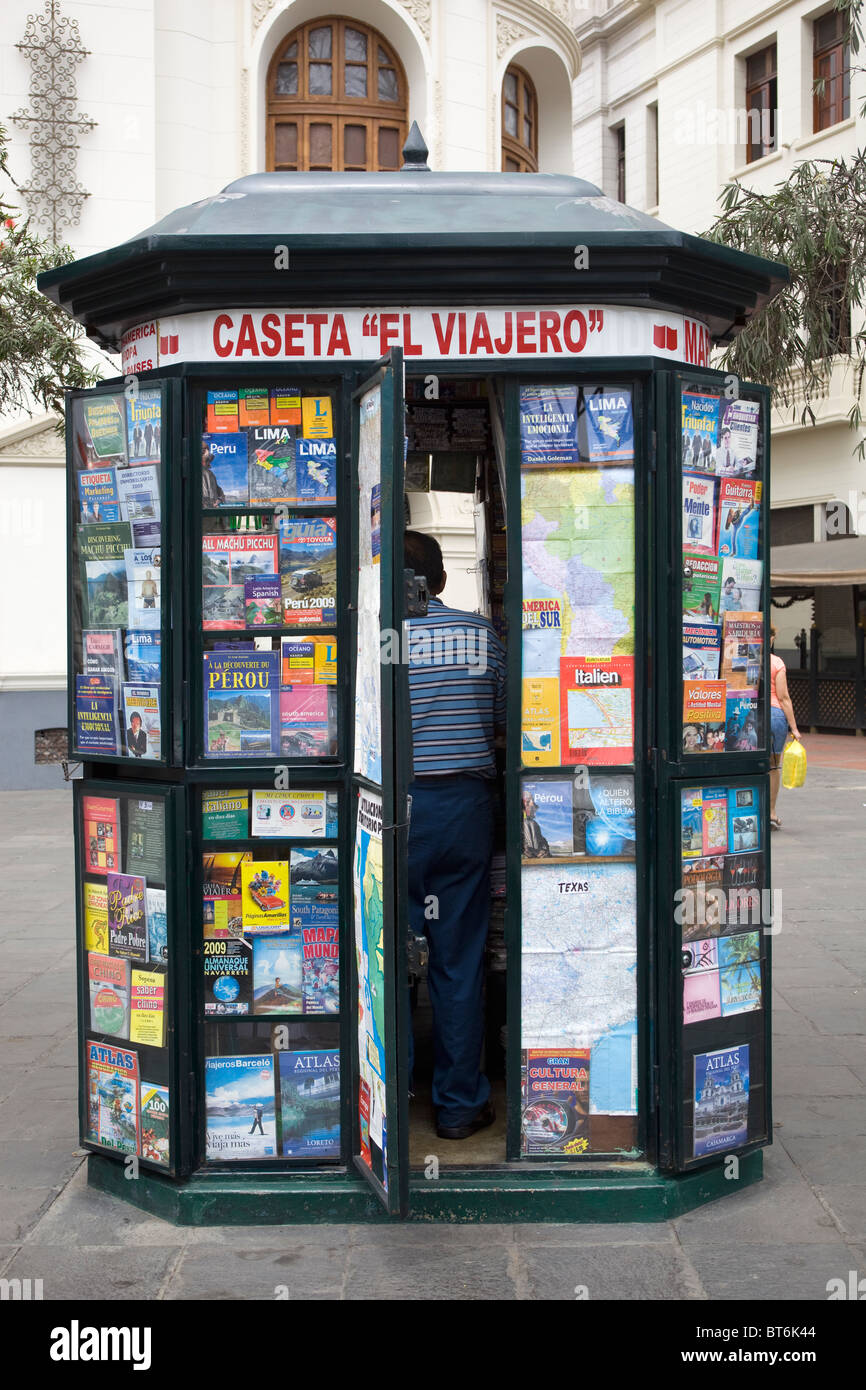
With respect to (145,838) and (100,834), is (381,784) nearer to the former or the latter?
(145,838)

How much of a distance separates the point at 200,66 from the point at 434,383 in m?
12.1

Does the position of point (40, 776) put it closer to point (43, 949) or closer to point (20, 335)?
point (43, 949)

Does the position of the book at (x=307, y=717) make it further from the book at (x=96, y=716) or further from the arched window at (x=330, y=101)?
the arched window at (x=330, y=101)

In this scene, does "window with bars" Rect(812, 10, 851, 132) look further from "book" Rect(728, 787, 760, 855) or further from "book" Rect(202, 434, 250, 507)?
"book" Rect(202, 434, 250, 507)

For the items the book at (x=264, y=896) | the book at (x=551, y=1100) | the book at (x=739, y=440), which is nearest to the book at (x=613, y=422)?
the book at (x=739, y=440)

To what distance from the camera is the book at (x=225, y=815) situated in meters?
4.34

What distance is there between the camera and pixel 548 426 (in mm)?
4266

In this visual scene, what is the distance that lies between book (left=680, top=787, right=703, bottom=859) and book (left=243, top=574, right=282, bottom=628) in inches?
54.3

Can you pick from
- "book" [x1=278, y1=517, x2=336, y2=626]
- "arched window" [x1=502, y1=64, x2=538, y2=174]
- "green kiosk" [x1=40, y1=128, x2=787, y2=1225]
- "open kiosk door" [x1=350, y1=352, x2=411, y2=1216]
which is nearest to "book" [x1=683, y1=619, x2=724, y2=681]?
"green kiosk" [x1=40, y1=128, x2=787, y2=1225]

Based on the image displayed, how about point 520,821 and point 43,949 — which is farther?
point 43,949

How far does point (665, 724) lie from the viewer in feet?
13.9

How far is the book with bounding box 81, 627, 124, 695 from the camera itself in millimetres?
4461

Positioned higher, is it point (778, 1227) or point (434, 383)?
point (434, 383)

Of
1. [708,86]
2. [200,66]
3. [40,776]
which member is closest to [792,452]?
[708,86]
